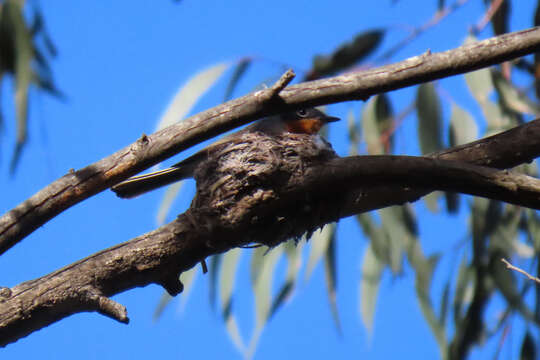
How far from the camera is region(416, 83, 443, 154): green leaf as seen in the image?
5.21 metres

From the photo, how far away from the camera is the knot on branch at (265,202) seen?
281cm

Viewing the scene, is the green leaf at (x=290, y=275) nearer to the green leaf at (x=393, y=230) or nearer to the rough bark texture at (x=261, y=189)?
the green leaf at (x=393, y=230)

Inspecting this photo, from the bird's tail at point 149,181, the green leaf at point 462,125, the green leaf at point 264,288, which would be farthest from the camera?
the green leaf at point 264,288

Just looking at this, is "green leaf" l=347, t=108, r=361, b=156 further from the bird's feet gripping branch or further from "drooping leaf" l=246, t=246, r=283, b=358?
the bird's feet gripping branch

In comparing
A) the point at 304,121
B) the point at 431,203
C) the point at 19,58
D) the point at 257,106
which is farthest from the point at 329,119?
the point at 257,106

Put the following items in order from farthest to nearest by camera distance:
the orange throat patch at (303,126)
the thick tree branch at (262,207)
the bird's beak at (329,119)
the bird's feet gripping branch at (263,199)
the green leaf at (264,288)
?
the green leaf at (264,288) < the bird's beak at (329,119) < the orange throat patch at (303,126) < the bird's feet gripping branch at (263,199) < the thick tree branch at (262,207)

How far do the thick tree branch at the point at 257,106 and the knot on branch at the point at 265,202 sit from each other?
0.37 meters

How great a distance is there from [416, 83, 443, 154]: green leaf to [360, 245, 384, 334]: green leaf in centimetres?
114

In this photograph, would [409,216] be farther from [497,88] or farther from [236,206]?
[236,206]

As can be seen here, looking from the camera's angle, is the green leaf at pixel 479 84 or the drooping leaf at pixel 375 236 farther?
the drooping leaf at pixel 375 236

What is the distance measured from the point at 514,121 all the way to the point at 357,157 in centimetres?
343

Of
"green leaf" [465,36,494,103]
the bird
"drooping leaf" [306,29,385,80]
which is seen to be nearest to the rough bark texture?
the bird

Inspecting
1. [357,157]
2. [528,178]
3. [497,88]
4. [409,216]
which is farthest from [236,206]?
[497,88]

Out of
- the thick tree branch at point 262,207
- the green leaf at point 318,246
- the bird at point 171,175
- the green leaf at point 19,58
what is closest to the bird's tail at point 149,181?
the bird at point 171,175
